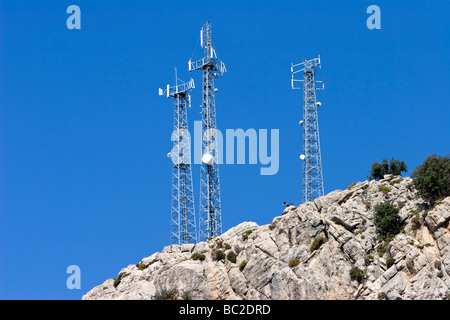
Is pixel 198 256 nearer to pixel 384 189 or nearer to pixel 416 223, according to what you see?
pixel 384 189

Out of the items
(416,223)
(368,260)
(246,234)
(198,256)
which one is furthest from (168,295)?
(416,223)

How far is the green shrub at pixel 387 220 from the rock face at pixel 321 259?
99cm

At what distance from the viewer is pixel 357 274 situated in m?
89.7

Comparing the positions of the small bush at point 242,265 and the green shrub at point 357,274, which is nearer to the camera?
the green shrub at point 357,274

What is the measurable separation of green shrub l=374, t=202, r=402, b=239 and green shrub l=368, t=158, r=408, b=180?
13.9 m

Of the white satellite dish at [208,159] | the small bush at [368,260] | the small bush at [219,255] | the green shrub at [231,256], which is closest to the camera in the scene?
the small bush at [368,260]

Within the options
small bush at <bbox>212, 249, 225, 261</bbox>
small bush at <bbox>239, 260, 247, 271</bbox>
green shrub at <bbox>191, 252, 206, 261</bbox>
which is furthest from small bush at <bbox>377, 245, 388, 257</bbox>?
green shrub at <bbox>191, 252, 206, 261</bbox>

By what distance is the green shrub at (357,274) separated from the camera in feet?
294

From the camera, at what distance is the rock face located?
87000 mm

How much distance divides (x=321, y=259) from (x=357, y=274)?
15.6ft

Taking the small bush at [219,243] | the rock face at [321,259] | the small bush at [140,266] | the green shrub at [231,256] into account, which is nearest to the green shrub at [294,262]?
the rock face at [321,259]

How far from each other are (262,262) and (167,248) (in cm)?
1589

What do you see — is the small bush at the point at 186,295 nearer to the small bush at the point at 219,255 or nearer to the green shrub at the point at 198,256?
the small bush at the point at 219,255
